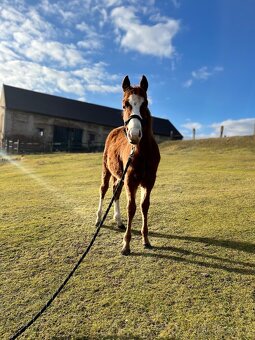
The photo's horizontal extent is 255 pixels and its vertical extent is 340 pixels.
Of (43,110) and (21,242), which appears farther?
(43,110)

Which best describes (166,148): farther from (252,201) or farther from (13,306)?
(13,306)

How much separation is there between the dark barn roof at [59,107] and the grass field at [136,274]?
40129 millimetres

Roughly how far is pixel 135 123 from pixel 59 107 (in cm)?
4754

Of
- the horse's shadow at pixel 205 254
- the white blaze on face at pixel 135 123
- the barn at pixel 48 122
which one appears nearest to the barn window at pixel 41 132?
the barn at pixel 48 122

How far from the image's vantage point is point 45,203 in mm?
9688

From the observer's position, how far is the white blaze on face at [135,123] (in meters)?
4.60

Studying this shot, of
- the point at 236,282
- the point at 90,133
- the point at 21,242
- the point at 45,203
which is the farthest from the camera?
the point at 90,133

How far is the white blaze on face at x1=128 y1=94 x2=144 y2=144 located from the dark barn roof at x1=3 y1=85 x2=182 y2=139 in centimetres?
4254

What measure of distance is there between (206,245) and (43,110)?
44541 mm

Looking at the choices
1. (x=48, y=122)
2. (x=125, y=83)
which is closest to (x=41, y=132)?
(x=48, y=122)

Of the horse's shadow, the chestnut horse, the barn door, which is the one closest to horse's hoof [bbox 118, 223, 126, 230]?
the horse's shadow

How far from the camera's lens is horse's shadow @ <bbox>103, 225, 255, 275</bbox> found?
5113 mm

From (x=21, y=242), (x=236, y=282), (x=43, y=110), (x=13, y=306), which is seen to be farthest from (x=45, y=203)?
(x=43, y=110)

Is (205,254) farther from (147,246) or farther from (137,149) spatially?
(137,149)
